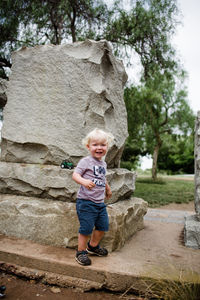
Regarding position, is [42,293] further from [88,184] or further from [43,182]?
[43,182]

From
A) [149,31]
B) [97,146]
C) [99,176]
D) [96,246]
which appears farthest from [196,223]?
[149,31]

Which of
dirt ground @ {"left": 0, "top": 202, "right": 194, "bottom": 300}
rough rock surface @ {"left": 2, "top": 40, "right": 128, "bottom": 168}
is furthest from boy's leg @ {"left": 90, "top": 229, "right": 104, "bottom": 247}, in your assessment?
rough rock surface @ {"left": 2, "top": 40, "right": 128, "bottom": 168}

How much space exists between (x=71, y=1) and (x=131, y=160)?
17066 millimetres

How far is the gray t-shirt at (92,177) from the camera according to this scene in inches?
88.4

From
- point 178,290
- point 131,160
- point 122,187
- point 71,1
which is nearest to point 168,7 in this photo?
point 71,1

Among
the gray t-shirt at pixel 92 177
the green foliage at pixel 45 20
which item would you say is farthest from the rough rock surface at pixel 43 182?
the green foliage at pixel 45 20

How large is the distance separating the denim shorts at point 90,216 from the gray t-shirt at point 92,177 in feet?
0.16

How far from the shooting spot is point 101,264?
2.12 meters

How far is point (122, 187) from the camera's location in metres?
3.04

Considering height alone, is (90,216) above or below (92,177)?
below

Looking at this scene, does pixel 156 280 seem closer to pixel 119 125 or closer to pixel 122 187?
pixel 122 187

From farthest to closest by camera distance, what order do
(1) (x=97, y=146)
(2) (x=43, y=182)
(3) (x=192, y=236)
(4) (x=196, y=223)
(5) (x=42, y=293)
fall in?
(4) (x=196, y=223)
(3) (x=192, y=236)
(2) (x=43, y=182)
(1) (x=97, y=146)
(5) (x=42, y=293)

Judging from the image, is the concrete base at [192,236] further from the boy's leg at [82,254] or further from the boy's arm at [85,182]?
the boy's arm at [85,182]

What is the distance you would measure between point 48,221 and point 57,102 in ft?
4.16
